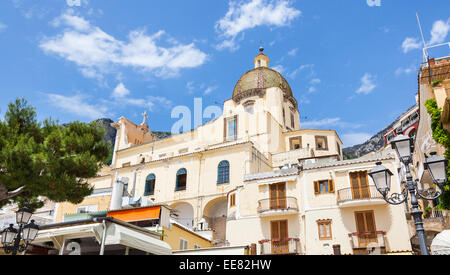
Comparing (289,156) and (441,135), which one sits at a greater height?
(289,156)

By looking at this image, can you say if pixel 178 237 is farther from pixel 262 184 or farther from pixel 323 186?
pixel 323 186

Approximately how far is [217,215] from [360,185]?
12.6 meters

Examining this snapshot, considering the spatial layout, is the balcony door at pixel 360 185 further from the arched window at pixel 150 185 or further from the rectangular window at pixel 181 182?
the arched window at pixel 150 185

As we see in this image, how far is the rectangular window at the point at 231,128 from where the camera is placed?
36875 millimetres

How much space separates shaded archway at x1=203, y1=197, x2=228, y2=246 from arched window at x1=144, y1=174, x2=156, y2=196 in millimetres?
5941

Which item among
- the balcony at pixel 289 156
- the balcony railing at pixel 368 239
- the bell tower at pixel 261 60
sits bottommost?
the balcony railing at pixel 368 239

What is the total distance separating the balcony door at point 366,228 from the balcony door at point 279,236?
13.9ft

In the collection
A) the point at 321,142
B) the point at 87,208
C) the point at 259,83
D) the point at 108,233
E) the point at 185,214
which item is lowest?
the point at 108,233

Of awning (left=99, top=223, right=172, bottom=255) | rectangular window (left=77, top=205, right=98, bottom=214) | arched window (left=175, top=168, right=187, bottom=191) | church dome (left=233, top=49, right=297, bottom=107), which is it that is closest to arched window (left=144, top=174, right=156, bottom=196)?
arched window (left=175, top=168, right=187, bottom=191)

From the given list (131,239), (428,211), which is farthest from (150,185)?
(428,211)

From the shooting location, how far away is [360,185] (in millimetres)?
21141

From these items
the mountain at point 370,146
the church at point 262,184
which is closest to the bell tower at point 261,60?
the church at point 262,184

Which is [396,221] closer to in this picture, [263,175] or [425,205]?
[263,175]
